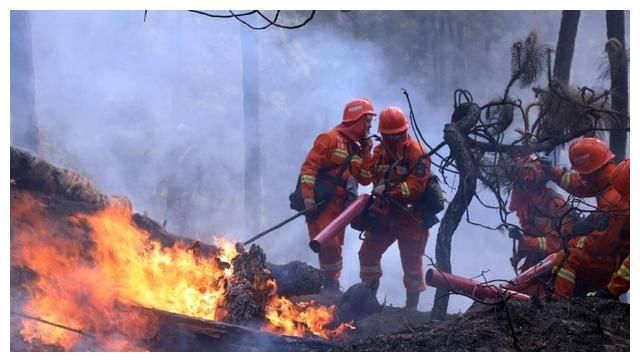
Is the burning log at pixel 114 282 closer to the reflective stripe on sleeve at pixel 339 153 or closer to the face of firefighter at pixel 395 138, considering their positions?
the reflective stripe on sleeve at pixel 339 153

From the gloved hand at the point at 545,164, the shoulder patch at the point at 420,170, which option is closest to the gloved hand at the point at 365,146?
the shoulder patch at the point at 420,170

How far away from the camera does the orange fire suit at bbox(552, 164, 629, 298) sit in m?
6.48

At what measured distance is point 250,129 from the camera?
58.8ft

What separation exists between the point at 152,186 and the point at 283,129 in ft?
14.7

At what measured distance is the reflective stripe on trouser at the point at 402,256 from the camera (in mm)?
8156

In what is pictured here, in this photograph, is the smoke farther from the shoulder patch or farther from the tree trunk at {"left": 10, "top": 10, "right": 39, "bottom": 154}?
the shoulder patch

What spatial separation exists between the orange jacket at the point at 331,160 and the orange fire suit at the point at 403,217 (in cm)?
15

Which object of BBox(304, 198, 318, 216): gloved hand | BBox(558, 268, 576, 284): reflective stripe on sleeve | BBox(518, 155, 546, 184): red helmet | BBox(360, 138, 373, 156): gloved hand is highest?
BBox(360, 138, 373, 156): gloved hand

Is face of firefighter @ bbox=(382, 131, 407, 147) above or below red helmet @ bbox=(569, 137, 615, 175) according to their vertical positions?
above

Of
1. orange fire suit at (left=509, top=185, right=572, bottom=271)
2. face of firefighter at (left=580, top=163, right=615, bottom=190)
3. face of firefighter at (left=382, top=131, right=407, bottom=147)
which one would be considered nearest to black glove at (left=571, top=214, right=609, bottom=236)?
face of firefighter at (left=580, top=163, right=615, bottom=190)

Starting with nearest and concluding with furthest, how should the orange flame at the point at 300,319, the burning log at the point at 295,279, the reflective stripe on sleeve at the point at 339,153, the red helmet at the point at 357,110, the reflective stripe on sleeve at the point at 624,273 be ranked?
the reflective stripe on sleeve at the point at 624,273, the orange flame at the point at 300,319, the burning log at the point at 295,279, the reflective stripe on sleeve at the point at 339,153, the red helmet at the point at 357,110

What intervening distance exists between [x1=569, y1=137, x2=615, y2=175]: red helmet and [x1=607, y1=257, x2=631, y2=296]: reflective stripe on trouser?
1.56m

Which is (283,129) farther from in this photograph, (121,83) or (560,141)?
(560,141)

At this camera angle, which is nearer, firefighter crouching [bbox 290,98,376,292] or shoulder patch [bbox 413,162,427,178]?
shoulder patch [bbox 413,162,427,178]
